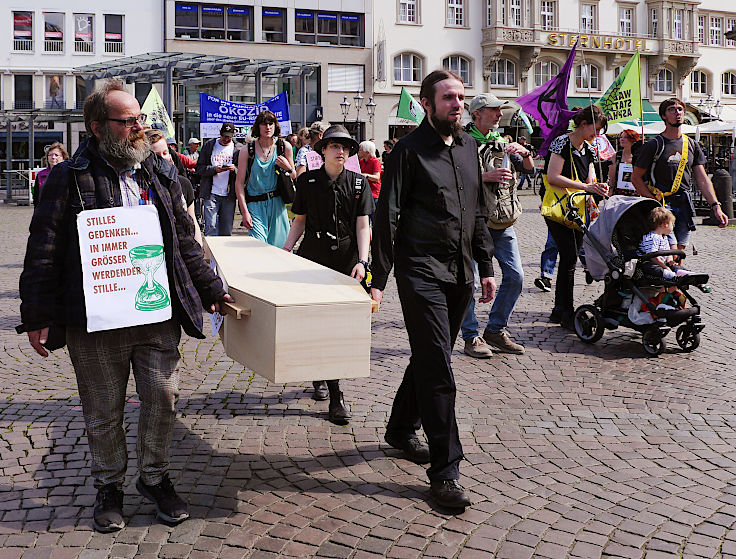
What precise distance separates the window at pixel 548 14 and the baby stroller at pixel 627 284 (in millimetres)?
50724

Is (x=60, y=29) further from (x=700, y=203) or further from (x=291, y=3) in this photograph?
(x=700, y=203)

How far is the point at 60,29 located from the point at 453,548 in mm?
50607

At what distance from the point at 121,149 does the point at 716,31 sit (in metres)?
64.7

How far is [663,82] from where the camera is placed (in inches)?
2357

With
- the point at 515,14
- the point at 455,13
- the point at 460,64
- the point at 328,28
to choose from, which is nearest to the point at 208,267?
the point at 328,28

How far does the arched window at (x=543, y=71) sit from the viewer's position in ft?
183

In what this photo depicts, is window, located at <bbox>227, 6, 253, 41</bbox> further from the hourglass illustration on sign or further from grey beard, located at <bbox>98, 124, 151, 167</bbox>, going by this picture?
the hourglass illustration on sign

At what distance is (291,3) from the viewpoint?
51.3 metres

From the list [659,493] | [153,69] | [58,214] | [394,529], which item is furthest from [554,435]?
[153,69]

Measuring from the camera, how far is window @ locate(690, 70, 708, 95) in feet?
202

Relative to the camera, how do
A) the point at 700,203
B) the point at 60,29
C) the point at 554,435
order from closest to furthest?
1. the point at 554,435
2. the point at 700,203
3. the point at 60,29

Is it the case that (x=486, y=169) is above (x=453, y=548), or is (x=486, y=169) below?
above

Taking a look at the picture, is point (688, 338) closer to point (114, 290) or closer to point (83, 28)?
point (114, 290)

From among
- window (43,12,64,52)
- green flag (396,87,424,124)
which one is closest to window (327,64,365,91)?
window (43,12,64,52)
